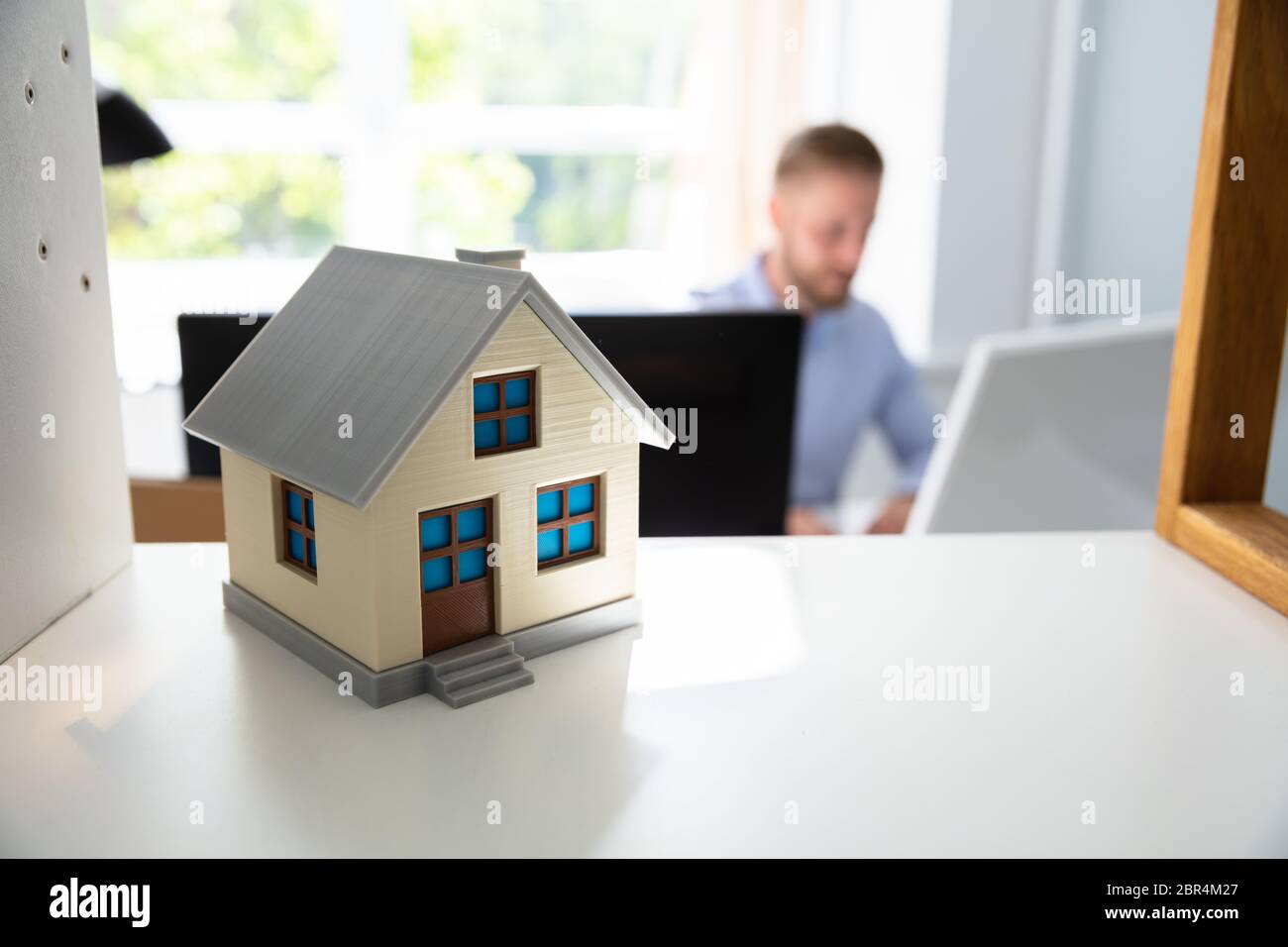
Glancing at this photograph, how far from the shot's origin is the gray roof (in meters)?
0.76

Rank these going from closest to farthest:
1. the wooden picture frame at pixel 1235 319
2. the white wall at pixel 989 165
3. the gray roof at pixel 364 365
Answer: the gray roof at pixel 364 365, the wooden picture frame at pixel 1235 319, the white wall at pixel 989 165

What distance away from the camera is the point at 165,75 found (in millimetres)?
3527

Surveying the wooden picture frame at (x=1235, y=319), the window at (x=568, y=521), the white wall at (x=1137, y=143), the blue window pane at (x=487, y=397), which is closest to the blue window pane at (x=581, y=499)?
the window at (x=568, y=521)

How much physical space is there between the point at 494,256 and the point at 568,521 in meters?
0.20

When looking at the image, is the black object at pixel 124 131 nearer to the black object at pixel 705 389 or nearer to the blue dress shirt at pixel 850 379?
the black object at pixel 705 389

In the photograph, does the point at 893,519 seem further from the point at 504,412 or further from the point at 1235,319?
the point at 504,412

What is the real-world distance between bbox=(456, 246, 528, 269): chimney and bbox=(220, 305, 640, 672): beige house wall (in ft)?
0.22

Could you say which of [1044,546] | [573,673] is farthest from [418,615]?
[1044,546]

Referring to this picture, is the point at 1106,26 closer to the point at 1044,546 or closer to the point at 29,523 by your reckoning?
the point at 1044,546

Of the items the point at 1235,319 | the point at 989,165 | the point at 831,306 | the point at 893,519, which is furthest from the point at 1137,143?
the point at 1235,319

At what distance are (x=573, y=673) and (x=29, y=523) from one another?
1.39 feet

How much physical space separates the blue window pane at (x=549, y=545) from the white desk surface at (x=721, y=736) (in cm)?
8

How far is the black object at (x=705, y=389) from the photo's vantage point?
60.0 inches

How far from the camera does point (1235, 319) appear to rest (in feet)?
3.48
